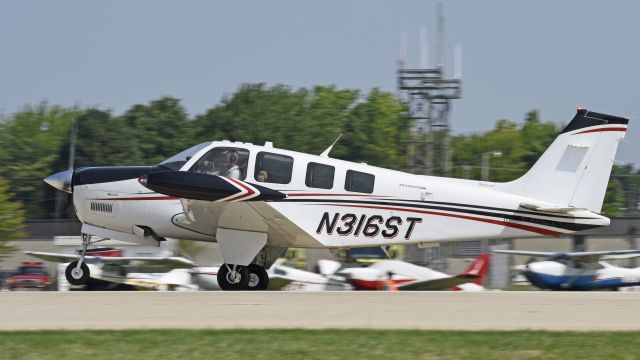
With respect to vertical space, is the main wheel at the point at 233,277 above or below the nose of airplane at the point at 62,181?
below

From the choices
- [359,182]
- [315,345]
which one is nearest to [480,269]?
[359,182]

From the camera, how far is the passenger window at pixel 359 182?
14.3 metres

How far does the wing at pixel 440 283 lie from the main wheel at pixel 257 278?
7484mm

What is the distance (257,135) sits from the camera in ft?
267

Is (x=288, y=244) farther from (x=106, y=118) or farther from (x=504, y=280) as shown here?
(x=106, y=118)

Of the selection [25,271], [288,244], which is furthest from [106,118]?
[288,244]

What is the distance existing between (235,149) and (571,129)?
5.32m

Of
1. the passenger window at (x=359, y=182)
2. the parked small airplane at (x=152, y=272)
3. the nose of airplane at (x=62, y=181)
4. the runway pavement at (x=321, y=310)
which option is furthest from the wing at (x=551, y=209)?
the parked small airplane at (x=152, y=272)

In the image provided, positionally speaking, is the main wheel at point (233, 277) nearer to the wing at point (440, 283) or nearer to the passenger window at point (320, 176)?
the passenger window at point (320, 176)

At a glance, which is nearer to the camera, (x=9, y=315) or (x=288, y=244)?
(x=9, y=315)

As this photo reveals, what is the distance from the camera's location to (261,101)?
283 feet

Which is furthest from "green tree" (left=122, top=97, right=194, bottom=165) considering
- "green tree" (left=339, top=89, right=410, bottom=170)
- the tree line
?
"green tree" (left=339, top=89, right=410, bottom=170)

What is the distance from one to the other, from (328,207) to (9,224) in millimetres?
44501

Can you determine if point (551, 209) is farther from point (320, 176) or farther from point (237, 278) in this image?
point (237, 278)
